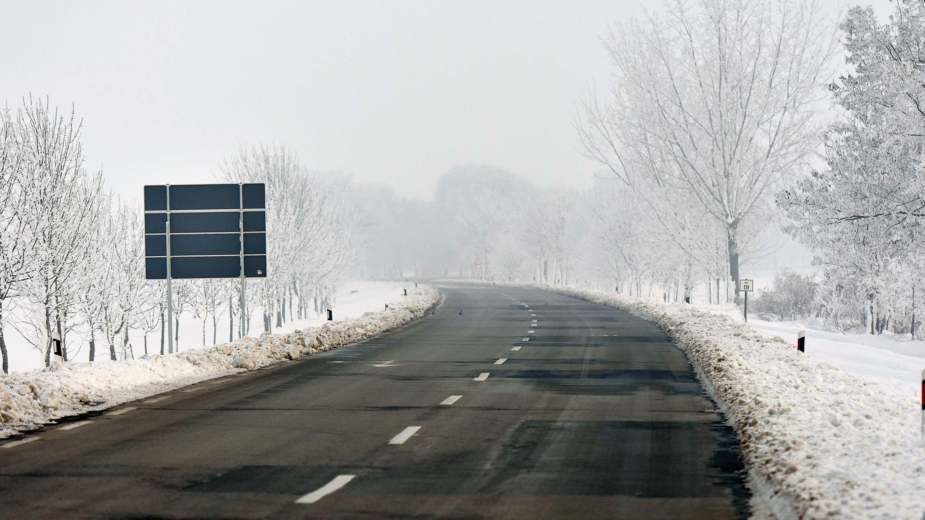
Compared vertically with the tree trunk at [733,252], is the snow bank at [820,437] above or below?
below

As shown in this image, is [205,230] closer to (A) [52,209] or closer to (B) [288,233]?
(A) [52,209]

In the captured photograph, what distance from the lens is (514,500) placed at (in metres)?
8.81

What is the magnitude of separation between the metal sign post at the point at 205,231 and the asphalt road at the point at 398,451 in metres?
9.71

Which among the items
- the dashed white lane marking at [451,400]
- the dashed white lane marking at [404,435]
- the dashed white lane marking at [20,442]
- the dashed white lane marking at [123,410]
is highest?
the dashed white lane marking at [20,442]

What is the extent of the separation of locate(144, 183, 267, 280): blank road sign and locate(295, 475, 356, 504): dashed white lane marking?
21.3m

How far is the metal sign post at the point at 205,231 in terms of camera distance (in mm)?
30312

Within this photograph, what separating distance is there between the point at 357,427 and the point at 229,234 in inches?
731

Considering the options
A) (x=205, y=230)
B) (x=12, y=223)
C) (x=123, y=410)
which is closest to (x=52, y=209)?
(x=12, y=223)

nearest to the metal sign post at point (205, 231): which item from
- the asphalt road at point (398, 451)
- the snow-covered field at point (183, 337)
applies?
the asphalt road at point (398, 451)

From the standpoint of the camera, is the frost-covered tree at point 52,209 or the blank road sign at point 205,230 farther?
the frost-covered tree at point 52,209

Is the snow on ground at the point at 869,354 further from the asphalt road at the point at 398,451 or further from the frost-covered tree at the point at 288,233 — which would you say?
the frost-covered tree at the point at 288,233

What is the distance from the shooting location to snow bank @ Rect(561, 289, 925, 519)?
25.7 feet

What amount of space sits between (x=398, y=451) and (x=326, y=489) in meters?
2.26

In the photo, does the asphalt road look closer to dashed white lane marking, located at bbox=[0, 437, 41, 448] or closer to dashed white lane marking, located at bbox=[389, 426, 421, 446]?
dashed white lane marking, located at bbox=[389, 426, 421, 446]
